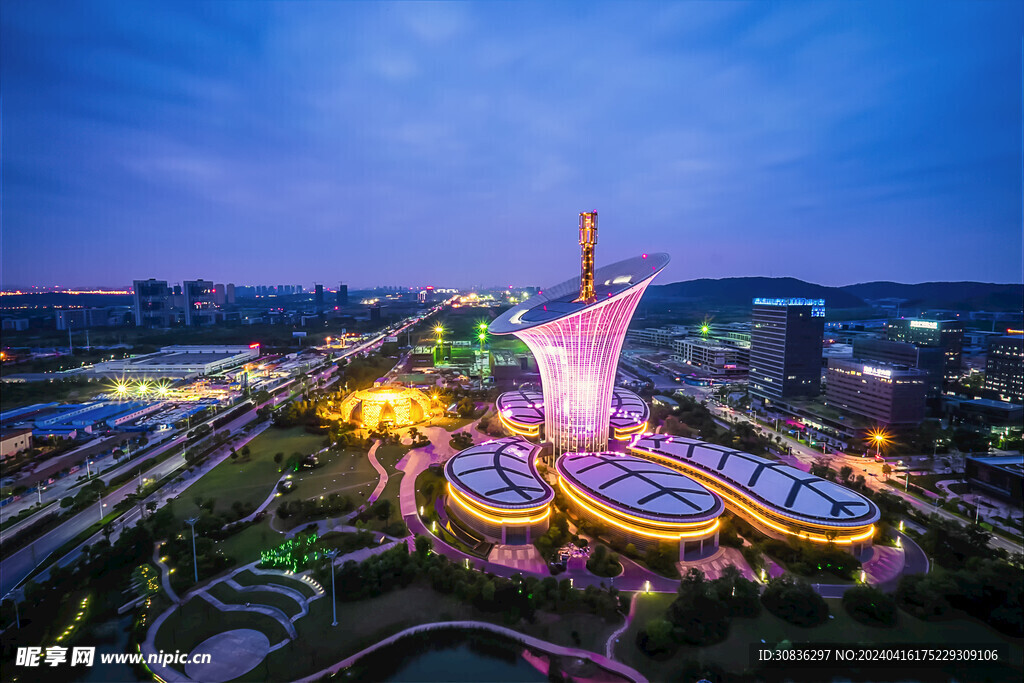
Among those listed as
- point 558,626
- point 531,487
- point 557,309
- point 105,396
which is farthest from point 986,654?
point 105,396

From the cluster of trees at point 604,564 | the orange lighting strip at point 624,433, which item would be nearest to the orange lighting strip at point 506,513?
the cluster of trees at point 604,564

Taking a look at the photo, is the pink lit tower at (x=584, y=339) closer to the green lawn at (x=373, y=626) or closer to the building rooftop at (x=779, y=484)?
the building rooftop at (x=779, y=484)

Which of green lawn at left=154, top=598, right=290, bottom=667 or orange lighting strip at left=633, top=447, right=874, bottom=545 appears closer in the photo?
green lawn at left=154, top=598, right=290, bottom=667

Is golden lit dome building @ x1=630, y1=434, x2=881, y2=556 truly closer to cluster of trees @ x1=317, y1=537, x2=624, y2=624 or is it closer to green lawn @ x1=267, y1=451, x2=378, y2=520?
cluster of trees @ x1=317, y1=537, x2=624, y2=624

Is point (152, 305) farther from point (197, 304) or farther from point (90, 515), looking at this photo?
point (90, 515)

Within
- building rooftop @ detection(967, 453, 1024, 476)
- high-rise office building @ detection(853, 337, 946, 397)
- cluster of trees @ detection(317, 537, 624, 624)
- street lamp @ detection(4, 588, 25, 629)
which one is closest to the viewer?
street lamp @ detection(4, 588, 25, 629)

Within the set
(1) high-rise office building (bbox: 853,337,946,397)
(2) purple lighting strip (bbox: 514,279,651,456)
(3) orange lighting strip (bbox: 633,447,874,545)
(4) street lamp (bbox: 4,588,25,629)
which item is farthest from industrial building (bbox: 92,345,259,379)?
(1) high-rise office building (bbox: 853,337,946,397)
